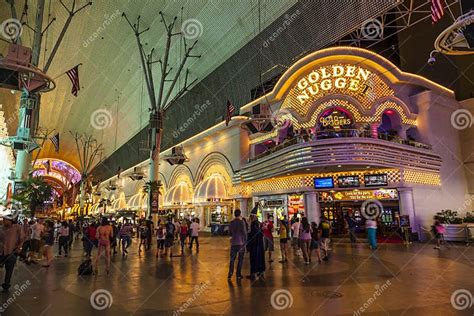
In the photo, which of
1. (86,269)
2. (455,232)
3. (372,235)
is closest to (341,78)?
(372,235)

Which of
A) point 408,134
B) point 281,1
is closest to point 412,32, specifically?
point 408,134

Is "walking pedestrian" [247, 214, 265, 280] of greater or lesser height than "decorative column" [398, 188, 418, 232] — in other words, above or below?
below

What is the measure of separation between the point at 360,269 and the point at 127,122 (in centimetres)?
4827

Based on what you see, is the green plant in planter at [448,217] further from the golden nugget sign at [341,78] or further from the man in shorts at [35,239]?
the man in shorts at [35,239]

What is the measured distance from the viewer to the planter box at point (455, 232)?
18395mm

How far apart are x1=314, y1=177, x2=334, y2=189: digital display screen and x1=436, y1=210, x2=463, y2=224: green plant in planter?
6498 millimetres

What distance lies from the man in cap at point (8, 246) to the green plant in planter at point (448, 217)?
69.0 feet

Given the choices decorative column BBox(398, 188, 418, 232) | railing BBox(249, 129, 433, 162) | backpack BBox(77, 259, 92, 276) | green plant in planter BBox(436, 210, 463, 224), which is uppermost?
railing BBox(249, 129, 433, 162)

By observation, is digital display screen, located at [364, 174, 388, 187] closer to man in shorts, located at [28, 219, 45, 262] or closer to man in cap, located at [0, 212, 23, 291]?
man in shorts, located at [28, 219, 45, 262]

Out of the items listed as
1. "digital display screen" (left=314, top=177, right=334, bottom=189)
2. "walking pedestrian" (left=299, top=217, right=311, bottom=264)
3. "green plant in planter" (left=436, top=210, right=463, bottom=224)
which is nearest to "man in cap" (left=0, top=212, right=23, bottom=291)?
"walking pedestrian" (left=299, top=217, right=311, bottom=264)

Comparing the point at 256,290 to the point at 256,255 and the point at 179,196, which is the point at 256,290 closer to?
the point at 256,255

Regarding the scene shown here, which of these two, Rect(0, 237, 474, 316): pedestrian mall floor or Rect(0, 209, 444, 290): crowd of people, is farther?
Rect(0, 209, 444, 290): crowd of people

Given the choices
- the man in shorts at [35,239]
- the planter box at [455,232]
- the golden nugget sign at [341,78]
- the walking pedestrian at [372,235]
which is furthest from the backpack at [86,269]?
the planter box at [455,232]

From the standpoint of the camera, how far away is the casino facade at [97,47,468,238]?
19.6m
